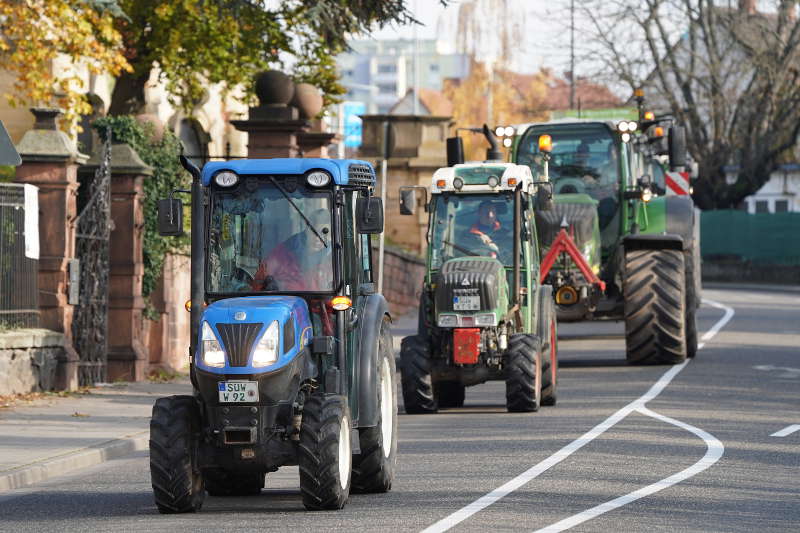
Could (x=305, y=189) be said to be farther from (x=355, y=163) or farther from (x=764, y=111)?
(x=764, y=111)

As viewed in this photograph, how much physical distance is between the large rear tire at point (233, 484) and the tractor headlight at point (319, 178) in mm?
2114

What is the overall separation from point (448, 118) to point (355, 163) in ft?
98.5

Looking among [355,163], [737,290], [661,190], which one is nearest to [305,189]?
[355,163]

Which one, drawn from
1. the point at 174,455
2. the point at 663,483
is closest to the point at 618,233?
the point at 663,483

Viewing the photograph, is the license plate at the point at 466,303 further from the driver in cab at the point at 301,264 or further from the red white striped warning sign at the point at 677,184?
the red white striped warning sign at the point at 677,184

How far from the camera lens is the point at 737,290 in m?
55.1

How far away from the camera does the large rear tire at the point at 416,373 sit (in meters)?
18.9

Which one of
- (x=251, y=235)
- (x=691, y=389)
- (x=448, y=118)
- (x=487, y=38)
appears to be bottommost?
(x=691, y=389)

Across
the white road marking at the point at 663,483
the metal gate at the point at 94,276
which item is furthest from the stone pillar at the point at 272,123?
the white road marking at the point at 663,483

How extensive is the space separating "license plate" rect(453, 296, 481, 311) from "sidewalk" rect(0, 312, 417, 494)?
11.1 feet

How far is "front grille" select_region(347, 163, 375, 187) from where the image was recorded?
12617mm

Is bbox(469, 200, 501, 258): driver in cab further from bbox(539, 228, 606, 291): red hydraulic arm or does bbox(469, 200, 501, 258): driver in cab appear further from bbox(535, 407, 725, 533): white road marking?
bbox(539, 228, 606, 291): red hydraulic arm

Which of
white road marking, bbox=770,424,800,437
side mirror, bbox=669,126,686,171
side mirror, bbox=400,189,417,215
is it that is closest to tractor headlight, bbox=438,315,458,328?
side mirror, bbox=400,189,417,215

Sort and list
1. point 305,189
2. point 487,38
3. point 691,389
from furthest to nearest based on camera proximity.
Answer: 1. point 487,38
2. point 691,389
3. point 305,189
